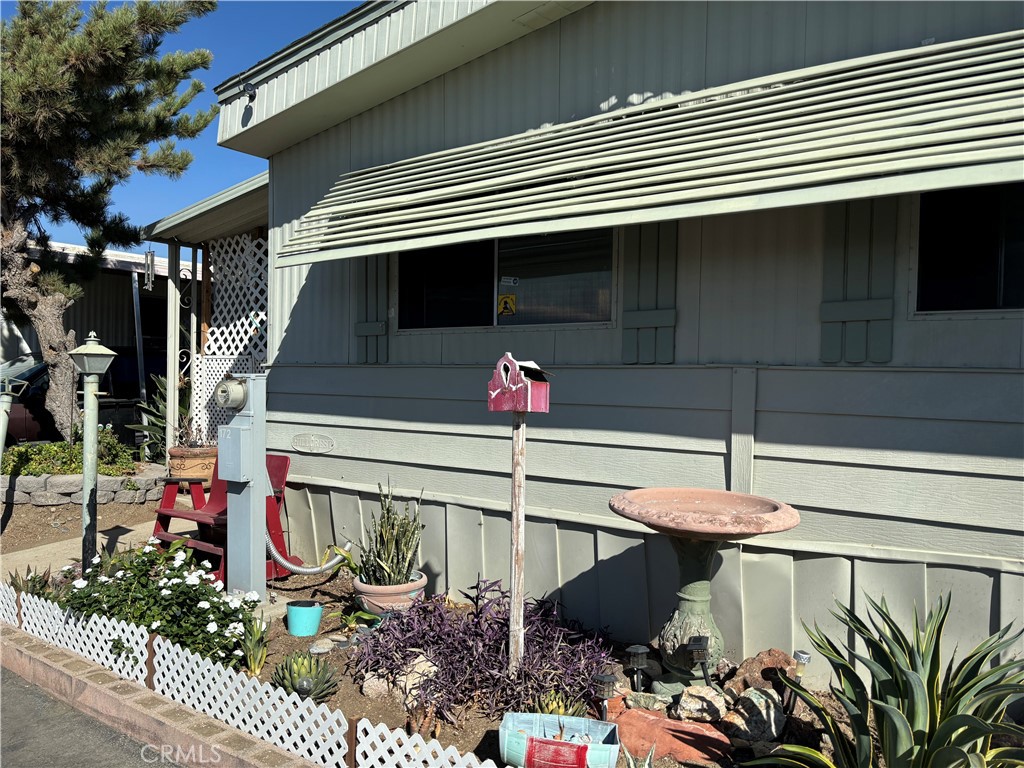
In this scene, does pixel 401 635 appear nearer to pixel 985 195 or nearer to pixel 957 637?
pixel 957 637

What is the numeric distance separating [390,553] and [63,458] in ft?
19.0

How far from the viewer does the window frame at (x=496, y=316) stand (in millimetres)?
4637

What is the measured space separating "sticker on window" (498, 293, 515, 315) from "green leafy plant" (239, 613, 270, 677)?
251cm

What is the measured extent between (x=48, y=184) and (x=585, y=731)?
394 inches

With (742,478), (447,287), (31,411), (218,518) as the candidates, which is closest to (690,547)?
(742,478)

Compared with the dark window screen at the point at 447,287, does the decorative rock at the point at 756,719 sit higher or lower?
lower

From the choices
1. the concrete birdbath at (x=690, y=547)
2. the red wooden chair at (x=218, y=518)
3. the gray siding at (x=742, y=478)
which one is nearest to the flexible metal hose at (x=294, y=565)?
the red wooden chair at (x=218, y=518)

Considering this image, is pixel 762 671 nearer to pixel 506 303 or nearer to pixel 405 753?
pixel 405 753

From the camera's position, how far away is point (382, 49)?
5.23 m

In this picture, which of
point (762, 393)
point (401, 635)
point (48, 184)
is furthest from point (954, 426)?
point (48, 184)

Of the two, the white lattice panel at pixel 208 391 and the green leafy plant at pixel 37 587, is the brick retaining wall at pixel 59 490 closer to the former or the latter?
the white lattice panel at pixel 208 391

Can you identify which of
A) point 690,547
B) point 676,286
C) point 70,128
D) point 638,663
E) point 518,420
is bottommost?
Result: point 638,663

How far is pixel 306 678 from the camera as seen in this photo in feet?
12.2

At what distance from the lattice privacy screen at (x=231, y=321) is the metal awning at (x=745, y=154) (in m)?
3.80
